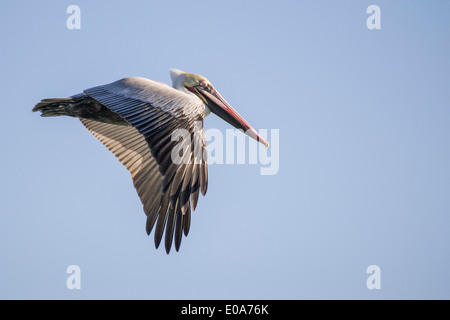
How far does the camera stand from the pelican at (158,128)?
30.0 ft

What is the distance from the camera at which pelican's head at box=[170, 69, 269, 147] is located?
483 inches

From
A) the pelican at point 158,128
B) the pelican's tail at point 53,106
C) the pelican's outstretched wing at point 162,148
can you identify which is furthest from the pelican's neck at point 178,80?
the pelican's tail at point 53,106

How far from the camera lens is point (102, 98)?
10.4 meters

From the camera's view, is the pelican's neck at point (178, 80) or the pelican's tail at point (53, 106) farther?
the pelican's neck at point (178, 80)

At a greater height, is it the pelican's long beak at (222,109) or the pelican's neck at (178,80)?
the pelican's neck at (178,80)

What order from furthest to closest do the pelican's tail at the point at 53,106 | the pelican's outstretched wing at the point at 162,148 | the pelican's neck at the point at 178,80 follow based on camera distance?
the pelican's neck at the point at 178,80 → the pelican's tail at the point at 53,106 → the pelican's outstretched wing at the point at 162,148

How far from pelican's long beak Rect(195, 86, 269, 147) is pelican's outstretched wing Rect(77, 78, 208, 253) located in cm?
161

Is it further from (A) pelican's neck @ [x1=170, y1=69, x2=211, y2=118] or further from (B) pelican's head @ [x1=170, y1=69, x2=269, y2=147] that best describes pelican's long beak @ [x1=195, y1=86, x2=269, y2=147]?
(A) pelican's neck @ [x1=170, y1=69, x2=211, y2=118]

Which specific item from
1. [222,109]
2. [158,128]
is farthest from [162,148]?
[222,109]

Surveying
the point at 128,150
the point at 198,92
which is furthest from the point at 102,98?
the point at 198,92

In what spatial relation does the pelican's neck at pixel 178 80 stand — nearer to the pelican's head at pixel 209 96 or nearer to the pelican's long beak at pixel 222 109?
the pelican's head at pixel 209 96

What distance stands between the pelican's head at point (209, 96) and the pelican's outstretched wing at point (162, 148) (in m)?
1.55

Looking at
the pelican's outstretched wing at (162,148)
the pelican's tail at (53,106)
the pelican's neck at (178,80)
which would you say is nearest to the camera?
the pelican's outstretched wing at (162,148)
